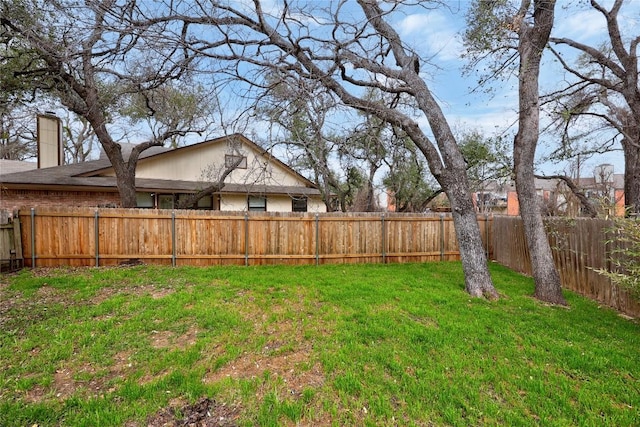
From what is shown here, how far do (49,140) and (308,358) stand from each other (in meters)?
15.5

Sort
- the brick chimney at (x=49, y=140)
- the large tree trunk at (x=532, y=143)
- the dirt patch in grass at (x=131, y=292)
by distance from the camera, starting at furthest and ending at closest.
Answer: the brick chimney at (x=49, y=140)
the large tree trunk at (x=532, y=143)
the dirt patch in grass at (x=131, y=292)

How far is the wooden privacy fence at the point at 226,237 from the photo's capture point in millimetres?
7457

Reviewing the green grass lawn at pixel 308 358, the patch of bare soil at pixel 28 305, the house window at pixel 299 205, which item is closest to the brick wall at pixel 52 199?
the patch of bare soil at pixel 28 305

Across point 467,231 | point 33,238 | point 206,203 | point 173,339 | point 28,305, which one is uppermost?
point 206,203

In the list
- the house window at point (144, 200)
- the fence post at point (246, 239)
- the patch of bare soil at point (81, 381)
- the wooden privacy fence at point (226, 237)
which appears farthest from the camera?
the house window at point (144, 200)

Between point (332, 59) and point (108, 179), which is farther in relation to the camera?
point (108, 179)

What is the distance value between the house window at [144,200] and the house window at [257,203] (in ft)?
13.1

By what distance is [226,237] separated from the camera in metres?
8.20

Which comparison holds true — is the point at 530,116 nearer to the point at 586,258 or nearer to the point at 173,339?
the point at 586,258

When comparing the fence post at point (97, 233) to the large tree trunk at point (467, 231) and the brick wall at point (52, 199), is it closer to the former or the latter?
the brick wall at point (52, 199)

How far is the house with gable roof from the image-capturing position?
10375mm

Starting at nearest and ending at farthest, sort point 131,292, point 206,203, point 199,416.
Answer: point 199,416 → point 131,292 → point 206,203

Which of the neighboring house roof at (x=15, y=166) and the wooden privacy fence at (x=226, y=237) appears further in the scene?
the neighboring house roof at (x=15, y=166)

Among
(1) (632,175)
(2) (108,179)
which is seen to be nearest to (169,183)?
(2) (108,179)
